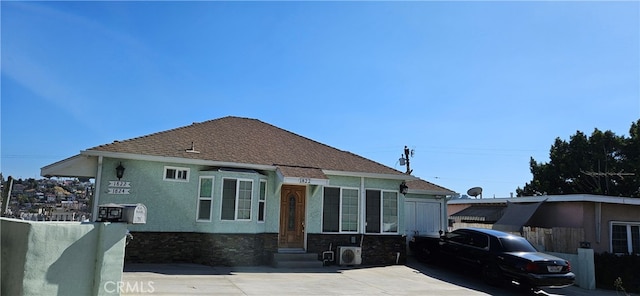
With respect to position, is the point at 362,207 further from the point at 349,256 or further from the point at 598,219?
the point at 598,219

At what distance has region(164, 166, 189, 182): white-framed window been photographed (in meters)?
13.0

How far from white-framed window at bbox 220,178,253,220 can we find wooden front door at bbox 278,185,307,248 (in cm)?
144

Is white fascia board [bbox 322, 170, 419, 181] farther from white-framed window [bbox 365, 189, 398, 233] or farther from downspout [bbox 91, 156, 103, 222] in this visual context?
downspout [bbox 91, 156, 103, 222]

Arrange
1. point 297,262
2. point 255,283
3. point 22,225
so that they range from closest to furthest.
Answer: point 22,225 → point 255,283 → point 297,262

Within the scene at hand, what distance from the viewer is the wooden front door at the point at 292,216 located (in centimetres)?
1451

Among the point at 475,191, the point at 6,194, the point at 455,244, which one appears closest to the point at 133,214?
the point at 6,194

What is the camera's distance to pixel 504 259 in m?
11.9

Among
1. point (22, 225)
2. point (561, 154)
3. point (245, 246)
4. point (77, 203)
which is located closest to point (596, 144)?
point (561, 154)

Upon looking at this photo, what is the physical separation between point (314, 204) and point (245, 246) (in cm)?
282

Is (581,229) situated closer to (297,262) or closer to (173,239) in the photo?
(297,262)

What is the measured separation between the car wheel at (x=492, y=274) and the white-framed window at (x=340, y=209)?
14.9 ft

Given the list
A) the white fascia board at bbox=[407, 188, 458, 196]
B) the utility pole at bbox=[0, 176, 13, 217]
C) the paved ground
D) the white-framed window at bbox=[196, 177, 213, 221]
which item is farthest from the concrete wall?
the white fascia board at bbox=[407, 188, 458, 196]

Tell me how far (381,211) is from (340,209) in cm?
165

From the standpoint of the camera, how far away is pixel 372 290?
10695mm
